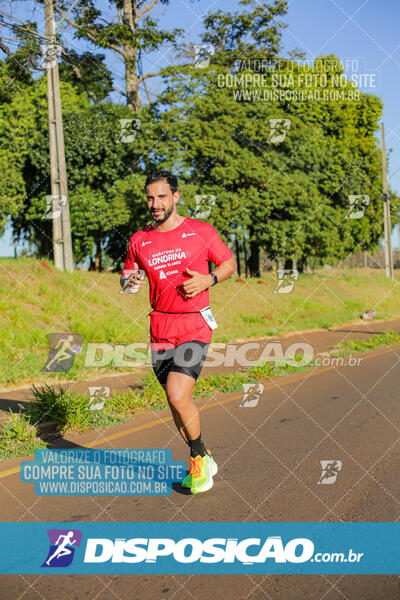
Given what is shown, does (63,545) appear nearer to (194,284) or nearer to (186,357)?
(186,357)

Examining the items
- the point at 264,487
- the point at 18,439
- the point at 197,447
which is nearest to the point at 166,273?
the point at 197,447

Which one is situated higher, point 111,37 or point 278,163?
point 111,37

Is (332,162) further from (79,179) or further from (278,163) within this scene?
(79,179)

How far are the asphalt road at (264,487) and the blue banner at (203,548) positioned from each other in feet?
0.40

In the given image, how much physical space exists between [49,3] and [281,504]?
15.7 meters

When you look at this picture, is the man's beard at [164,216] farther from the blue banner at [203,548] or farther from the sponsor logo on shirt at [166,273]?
the blue banner at [203,548]

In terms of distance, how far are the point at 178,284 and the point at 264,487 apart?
1.74 metres

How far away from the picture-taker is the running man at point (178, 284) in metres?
4.71

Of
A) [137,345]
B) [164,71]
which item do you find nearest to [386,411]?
[137,345]

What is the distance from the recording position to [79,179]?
2780 cm

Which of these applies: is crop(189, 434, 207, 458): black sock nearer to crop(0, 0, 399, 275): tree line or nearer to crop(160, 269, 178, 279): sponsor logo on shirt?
crop(160, 269, 178, 279): sponsor logo on shirt

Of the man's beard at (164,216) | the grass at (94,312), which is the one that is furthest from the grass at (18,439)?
the grass at (94,312)

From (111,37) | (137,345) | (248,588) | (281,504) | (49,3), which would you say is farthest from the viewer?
(111,37)

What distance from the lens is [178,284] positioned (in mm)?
4703
